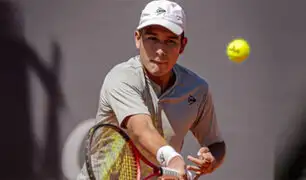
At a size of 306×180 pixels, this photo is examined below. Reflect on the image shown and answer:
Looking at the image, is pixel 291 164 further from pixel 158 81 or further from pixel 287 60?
pixel 158 81

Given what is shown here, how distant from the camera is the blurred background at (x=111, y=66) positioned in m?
3.48

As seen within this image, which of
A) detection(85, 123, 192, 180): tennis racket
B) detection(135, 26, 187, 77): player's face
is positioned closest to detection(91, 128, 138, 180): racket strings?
detection(85, 123, 192, 180): tennis racket

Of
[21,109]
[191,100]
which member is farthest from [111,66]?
[191,100]

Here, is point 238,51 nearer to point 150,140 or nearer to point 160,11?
point 160,11

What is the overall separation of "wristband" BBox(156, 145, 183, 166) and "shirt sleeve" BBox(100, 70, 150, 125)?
18cm

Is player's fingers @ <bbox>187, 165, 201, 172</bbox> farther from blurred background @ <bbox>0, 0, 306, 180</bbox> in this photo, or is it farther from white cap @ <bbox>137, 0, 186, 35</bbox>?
blurred background @ <bbox>0, 0, 306, 180</bbox>

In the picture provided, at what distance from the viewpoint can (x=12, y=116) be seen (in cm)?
352

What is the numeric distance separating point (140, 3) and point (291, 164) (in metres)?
1.25

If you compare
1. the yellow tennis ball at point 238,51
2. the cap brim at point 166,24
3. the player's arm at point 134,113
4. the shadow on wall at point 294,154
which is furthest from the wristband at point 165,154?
the shadow on wall at point 294,154

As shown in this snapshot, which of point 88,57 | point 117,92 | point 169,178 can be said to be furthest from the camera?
point 88,57

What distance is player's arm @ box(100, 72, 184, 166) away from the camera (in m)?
1.93

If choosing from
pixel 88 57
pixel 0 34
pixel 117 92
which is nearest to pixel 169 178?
pixel 117 92

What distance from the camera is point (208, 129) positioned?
2406 mm

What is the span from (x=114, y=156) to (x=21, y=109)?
4.97 feet
